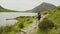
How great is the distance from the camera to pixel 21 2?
546 cm

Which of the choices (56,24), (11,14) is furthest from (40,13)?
(11,14)

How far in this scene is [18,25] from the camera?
17.8 ft

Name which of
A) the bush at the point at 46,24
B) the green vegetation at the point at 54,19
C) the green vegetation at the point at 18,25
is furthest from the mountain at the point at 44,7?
the bush at the point at 46,24

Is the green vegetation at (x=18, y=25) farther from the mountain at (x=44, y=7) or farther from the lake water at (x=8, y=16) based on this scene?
the mountain at (x=44, y=7)

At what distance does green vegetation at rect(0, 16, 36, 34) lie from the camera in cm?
536

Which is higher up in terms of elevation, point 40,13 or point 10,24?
point 40,13

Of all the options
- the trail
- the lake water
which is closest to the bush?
the trail

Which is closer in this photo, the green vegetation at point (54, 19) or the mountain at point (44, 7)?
the green vegetation at point (54, 19)

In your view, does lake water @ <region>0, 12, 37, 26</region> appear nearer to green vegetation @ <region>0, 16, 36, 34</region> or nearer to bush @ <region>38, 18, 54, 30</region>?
green vegetation @ <region>0, 16, 36, 34</region>

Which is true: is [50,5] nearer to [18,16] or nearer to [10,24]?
[18,16]

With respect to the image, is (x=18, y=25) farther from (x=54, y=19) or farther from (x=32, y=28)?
(x=54, y=19)

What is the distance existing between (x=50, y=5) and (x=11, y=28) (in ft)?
5.49

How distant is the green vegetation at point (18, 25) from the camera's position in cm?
536

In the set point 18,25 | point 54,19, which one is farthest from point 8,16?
point 54,19
